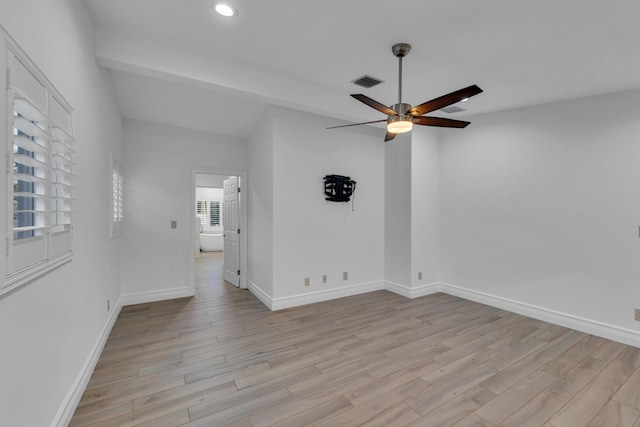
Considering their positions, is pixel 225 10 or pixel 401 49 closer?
pixel 225 10

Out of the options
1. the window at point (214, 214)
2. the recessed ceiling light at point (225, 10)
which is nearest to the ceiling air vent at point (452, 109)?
the recessed ceiling light at point (225, 10)

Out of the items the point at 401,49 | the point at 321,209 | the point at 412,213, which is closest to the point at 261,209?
the point at 321,209

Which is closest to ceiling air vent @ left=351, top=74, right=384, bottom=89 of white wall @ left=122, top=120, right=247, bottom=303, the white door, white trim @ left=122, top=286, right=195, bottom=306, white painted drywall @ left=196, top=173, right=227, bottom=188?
white wall @ left=122, top=120, right=247, bottom=303

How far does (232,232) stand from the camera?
541 cm

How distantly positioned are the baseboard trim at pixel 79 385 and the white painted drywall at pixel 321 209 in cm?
190

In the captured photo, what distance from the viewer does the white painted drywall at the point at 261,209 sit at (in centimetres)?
403

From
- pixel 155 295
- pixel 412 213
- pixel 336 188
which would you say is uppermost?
pixel 336 188

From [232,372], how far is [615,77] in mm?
4641

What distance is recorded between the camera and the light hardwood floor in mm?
1997

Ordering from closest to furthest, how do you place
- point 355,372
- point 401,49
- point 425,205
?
1. point 355,372
2. point 401,49
3. point 425,205

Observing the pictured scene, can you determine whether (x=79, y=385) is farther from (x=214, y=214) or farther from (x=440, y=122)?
(x=214, y=214)

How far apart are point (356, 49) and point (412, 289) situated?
350cm

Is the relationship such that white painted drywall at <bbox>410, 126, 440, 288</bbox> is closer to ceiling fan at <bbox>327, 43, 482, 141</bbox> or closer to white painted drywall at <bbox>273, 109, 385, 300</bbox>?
white painted drywall at <bbox>273, 109, 385, 300</bbox>

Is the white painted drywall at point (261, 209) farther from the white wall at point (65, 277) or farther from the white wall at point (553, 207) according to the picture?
the white wall at point (553, 207)
